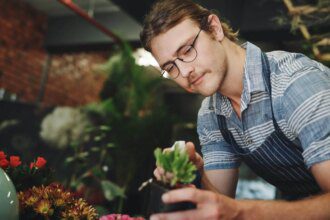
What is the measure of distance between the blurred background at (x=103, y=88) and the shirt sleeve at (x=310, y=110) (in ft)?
5.99

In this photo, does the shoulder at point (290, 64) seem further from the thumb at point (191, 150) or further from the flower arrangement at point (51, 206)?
the flower arrangement at point (51, 206)

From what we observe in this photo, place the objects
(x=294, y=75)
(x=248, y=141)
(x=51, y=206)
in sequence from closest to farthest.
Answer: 1. (x=51, y=206)
2. (x=294, y=75)
3. (x=248, y=141)

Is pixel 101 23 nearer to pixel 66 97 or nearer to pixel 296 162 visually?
pixel 66 97

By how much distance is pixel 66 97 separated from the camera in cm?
732

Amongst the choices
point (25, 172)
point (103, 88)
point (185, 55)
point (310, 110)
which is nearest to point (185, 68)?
point (185, 55)

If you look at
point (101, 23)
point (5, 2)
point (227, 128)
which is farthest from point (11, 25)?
point (227, 128)

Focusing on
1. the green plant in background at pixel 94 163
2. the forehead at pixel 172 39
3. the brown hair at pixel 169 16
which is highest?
the brown hair at pixel 169 16

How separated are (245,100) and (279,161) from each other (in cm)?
27

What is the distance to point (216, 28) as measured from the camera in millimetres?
1672

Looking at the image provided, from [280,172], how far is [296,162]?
115 millimetres

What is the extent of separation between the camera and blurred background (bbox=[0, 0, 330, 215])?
4.04 m

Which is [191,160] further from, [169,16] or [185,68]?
[169,16]

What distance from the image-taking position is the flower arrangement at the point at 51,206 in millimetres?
1152

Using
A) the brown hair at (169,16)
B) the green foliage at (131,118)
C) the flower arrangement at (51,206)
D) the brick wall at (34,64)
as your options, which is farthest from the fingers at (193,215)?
the brick wall at (34,64)
